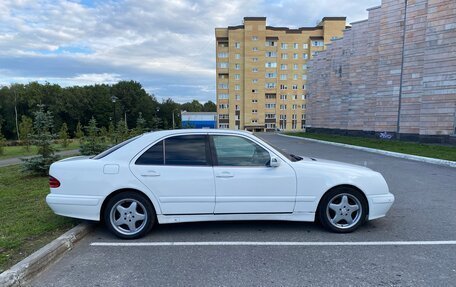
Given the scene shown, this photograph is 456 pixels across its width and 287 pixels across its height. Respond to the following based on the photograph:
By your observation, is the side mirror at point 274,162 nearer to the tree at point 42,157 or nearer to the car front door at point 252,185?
the car front door at point 252,185

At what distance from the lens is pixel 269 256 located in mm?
3629

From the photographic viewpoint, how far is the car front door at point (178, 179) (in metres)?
4.15

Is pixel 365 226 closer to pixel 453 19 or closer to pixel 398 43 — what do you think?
pixel 453 19

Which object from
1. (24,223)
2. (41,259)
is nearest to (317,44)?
(24,223)

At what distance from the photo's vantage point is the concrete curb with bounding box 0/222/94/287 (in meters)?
2.93

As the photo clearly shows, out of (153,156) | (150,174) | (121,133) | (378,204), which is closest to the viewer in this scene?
(150,174)

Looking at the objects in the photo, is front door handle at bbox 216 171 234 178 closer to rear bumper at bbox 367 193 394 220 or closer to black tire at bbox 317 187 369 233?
black tire at bbox 317 187 369 233

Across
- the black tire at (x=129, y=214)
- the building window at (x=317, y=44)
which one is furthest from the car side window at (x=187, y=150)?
the building window at (x=317, y=44)

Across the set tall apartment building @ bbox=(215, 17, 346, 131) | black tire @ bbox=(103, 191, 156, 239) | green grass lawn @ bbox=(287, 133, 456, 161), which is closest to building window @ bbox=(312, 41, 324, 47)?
tall apartment building @ bbox=(215, 17, 346, 131)

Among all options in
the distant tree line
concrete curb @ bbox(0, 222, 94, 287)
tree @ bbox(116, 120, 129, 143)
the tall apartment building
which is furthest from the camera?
the tall apartment building

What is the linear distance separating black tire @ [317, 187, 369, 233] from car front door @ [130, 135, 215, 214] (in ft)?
5.53

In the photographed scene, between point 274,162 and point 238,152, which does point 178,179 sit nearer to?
point 238,152

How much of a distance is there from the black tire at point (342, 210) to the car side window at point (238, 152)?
111cm

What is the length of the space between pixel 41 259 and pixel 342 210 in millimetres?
3992
